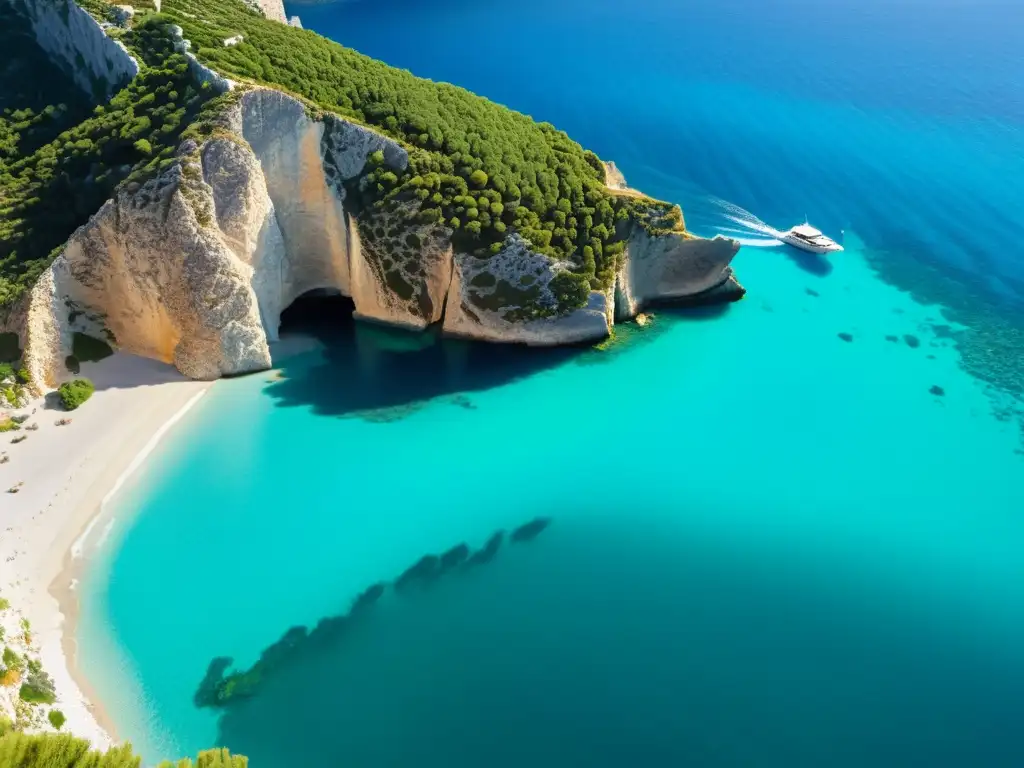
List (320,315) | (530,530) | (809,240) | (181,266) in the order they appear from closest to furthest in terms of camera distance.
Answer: (530,530), (181,266), (320,315), (809,240)

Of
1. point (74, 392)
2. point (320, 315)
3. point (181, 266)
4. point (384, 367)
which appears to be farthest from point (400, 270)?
point (74, 392)

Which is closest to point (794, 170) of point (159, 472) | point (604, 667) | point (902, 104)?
point (902, 104)

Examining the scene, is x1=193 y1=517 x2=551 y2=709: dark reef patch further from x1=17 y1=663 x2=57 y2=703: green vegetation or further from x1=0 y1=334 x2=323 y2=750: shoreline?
x1=17 y1=663 x2=57 y2=703: green vegetation

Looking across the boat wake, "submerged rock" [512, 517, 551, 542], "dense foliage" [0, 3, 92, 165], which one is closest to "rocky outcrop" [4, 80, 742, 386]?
"dense foliage" [0, 3, 92, 165]

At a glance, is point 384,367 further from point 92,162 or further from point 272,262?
point 92,162

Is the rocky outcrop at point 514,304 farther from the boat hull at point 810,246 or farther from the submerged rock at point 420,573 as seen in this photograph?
the boat hull at point 810,246

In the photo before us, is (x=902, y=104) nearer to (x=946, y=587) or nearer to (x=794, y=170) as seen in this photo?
(x=794, y=170)
